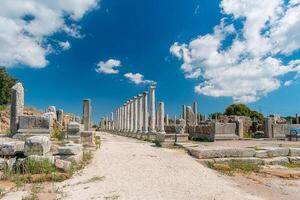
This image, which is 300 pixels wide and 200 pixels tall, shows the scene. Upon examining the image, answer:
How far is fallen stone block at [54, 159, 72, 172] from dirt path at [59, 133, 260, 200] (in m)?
0.43

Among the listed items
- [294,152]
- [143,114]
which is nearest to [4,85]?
[143,114]

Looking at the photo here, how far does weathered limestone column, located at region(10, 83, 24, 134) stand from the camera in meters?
13.8

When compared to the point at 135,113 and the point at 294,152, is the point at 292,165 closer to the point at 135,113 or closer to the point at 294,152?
the point at 294,152

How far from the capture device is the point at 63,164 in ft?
30.6

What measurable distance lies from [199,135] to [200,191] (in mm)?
17497

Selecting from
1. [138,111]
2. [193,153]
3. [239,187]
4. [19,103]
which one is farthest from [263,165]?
[138,111]

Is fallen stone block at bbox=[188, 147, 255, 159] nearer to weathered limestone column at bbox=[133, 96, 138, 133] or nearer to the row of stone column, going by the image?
the row of stone column

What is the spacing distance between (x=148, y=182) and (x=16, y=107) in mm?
8402

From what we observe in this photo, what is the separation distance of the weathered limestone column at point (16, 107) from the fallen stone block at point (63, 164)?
17.1ft

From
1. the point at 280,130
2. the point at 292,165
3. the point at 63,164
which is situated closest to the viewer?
the point at 63,164

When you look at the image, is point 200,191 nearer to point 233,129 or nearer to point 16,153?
point 16,153

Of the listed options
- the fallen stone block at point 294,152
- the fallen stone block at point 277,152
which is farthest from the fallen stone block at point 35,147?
the fallen stone block at point 294,152

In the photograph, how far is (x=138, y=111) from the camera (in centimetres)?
3472

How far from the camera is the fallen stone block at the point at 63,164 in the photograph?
920 centimetres
